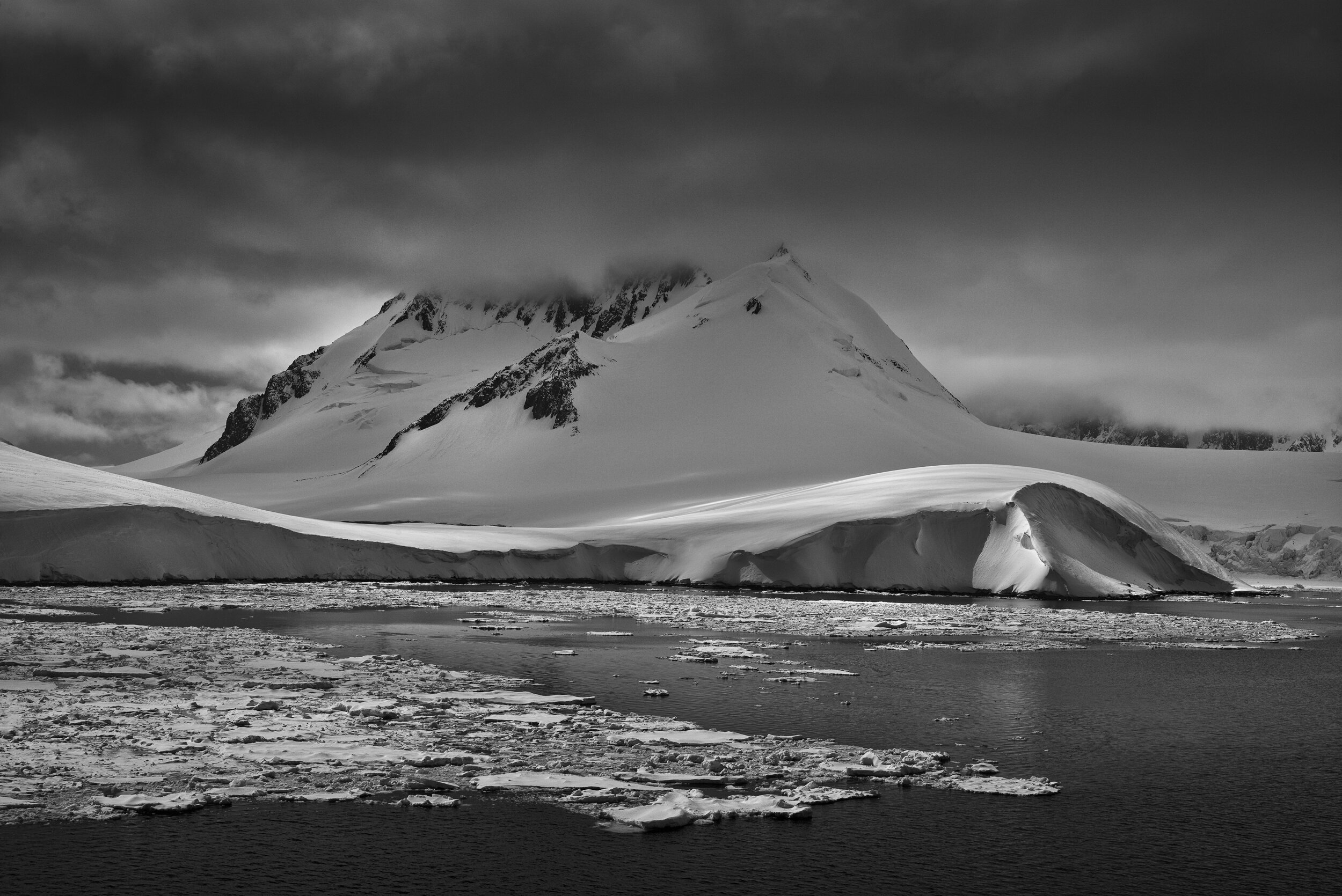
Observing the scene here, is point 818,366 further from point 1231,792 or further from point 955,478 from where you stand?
point 1231,792

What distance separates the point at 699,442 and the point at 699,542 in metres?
60.7

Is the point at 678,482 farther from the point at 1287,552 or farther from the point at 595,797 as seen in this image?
the point at 595,797

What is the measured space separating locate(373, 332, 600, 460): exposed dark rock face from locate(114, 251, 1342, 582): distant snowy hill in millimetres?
300

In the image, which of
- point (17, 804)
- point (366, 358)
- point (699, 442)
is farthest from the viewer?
point (366, 358)

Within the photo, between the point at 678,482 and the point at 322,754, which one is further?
the point at 678,482

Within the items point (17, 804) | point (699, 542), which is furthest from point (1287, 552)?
point (17, 804)

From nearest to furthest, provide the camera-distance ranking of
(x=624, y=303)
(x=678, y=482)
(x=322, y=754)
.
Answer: (x=322, y=754)
(x=678, y=482)
(x=624, y=303)

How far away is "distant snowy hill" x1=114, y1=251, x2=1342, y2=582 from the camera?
9394 centimetres

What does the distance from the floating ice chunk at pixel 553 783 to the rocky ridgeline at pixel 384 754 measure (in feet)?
0.08

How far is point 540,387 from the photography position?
124938 mm

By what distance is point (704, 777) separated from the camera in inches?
484

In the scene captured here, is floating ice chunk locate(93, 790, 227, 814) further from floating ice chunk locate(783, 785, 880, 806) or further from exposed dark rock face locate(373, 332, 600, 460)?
→ exposed dark rock face locate(373, 332, 600, 460)

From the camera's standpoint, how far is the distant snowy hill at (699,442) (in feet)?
308

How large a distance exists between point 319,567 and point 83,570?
1000 cm
